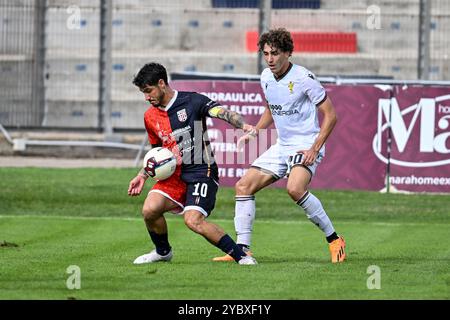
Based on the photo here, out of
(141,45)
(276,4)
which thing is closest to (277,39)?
(276,4)

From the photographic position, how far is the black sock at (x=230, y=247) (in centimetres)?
1046

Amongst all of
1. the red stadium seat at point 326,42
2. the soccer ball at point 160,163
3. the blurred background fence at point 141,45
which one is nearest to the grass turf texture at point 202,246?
the soccer ball at point 160,163

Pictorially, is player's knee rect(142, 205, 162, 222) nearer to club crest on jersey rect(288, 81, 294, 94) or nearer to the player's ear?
the player's ear

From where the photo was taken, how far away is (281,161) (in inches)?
443

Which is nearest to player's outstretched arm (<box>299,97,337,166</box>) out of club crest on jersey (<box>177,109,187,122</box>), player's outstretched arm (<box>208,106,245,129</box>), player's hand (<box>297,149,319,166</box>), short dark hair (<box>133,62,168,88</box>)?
player's hand (<box>297,149,319,166</box>)

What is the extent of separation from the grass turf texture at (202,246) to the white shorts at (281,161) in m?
0.81

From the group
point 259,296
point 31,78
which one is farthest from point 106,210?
point 259,296

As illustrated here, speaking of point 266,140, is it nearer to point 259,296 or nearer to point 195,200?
point 195,200

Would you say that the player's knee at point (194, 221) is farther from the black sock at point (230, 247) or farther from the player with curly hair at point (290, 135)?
the player with curly hair at point (290, 135)

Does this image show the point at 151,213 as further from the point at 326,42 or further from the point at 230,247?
the point at 326,42

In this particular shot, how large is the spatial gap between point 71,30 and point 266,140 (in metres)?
8.31

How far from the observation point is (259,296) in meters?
8.47

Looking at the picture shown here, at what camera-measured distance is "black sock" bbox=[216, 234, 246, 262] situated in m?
10.5
